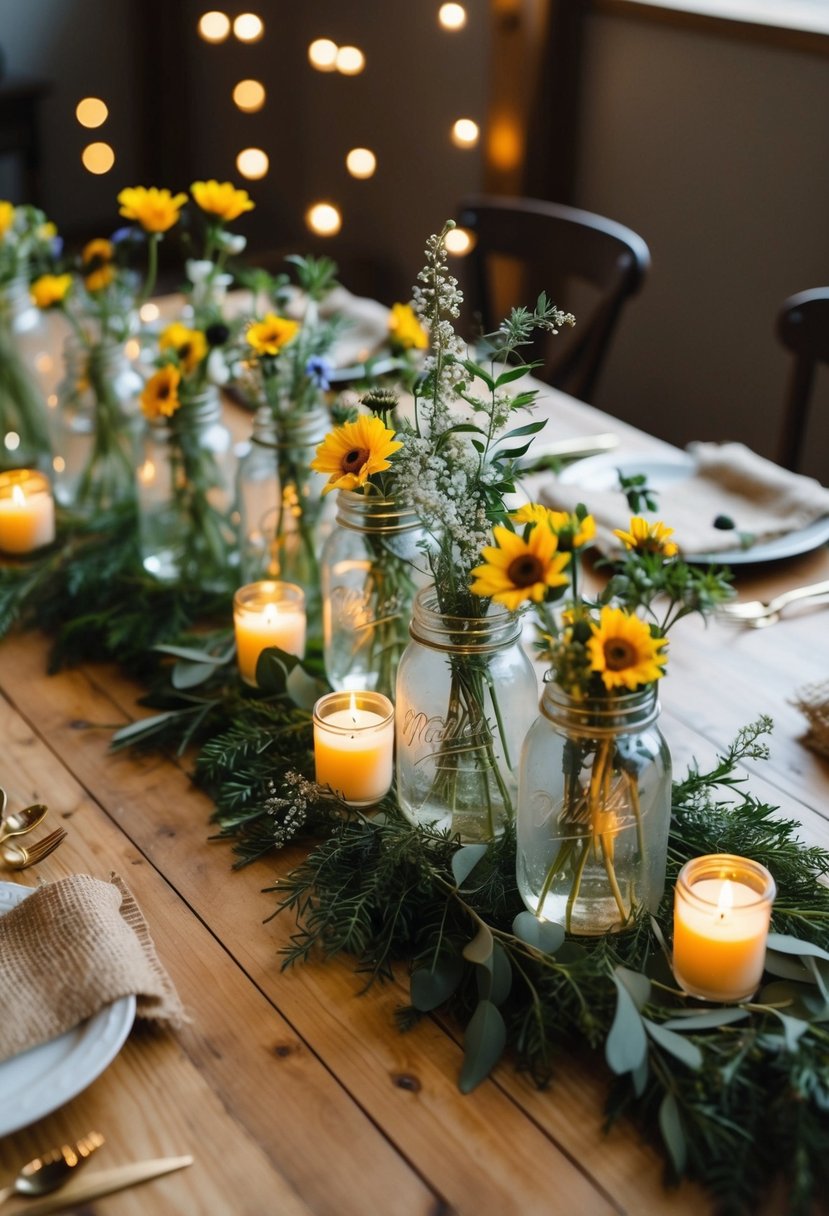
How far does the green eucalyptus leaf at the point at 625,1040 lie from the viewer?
0.78 m

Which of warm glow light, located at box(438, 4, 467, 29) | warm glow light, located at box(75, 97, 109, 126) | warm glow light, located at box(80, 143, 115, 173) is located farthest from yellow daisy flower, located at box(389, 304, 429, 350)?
warm glow light, located at box(75, 97, 109, 126)

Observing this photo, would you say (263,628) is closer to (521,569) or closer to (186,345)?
(186,345)

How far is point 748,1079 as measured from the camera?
782 mm

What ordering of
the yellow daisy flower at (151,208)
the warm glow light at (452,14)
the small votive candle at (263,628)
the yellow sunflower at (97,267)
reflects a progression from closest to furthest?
the small votive candle at (263,628) < the yellow daisy flower at (151,208) < the yellow sunflower at (97,267) < the warm glow light at (452,14)

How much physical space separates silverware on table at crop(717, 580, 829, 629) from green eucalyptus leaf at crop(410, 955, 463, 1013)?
0.60 m

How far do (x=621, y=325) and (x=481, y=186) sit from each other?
21.0 inches

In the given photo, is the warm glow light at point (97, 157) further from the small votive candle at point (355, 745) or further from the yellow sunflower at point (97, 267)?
the small votive candle at point (355, 745)

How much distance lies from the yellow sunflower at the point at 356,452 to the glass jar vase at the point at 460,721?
0.33 feet

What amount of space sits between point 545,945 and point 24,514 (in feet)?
3.00

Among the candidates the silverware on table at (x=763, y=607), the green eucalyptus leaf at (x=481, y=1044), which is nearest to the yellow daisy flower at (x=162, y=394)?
the silverware on table at (x=763, y=607)

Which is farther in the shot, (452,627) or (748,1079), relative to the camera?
(452,627)

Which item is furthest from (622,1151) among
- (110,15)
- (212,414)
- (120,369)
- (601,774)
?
(110,15)

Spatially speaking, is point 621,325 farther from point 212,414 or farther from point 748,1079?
point 748,1079

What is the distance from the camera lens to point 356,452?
947mm
